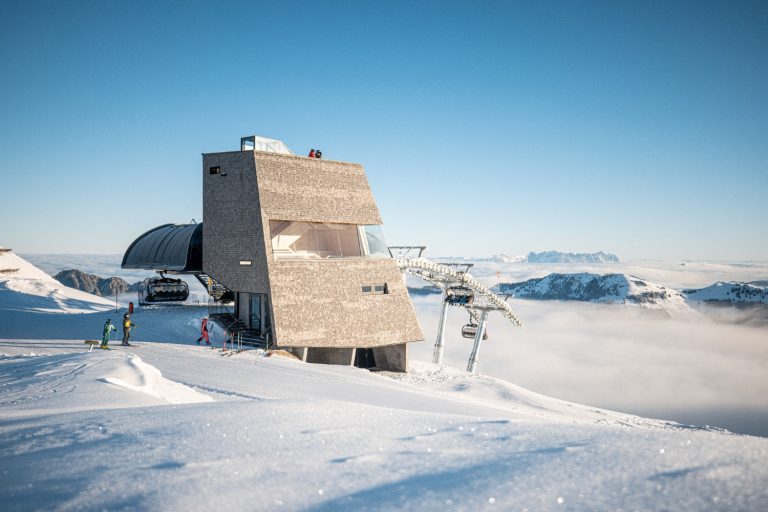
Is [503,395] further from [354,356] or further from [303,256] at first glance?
[303,256]

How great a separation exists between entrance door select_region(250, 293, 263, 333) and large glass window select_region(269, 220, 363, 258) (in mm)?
3385

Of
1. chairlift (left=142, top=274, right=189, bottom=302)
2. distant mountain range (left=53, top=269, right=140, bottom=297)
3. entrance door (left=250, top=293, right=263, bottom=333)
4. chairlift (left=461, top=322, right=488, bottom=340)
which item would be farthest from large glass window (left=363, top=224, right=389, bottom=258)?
distant mountain range (left=53, top=269, right=140, bottom=297)

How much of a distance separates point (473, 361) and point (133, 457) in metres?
38.1

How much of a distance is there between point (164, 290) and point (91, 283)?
10894cm

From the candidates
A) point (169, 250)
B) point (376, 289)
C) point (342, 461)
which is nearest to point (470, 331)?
point (376, 289)

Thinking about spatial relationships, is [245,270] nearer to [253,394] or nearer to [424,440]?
[253,394]

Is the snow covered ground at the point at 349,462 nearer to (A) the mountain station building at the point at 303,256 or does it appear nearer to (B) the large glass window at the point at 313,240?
(A) the mountain station building at the point at 303,256

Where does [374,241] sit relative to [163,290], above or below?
above

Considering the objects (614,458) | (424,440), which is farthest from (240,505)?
(614,458)

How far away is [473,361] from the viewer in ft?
133

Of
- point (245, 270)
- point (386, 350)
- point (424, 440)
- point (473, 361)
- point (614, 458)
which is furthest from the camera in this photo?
point (473, 361)

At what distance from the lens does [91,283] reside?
121625mm

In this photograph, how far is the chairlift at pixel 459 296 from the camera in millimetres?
38281

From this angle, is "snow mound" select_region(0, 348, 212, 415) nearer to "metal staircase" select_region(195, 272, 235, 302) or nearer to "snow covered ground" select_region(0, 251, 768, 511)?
"snow covered ground" select_region(0, 251, 768, 511)
